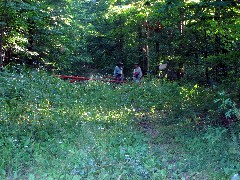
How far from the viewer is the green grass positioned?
5.56 metres

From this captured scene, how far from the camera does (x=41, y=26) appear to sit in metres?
17.8

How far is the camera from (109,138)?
7375 mm

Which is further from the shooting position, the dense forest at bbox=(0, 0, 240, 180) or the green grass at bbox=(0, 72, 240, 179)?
the dense forest at bbox=(0, 0, 240, 180)

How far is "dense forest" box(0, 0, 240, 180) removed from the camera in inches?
227

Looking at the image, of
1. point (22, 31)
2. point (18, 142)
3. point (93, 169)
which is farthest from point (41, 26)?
point (93, 169)

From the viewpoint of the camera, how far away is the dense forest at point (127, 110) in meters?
5.77

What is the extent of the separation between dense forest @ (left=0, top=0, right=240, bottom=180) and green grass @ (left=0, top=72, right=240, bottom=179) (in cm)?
2

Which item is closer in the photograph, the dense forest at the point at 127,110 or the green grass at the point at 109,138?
the green grass at the point at 109,138

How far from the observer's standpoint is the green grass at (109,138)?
5.56m

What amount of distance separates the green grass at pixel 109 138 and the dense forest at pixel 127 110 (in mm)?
23

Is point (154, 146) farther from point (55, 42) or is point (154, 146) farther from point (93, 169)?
point (55, 42)

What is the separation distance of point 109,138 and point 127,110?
352 cm

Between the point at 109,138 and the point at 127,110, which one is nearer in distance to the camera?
the point at 109,138

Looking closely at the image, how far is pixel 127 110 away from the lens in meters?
10.8
